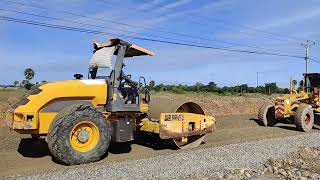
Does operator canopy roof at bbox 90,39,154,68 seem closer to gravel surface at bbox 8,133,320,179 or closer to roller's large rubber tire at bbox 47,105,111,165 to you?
roller's large rubber tire at bbox 47,105,111,165

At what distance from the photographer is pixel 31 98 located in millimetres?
9516

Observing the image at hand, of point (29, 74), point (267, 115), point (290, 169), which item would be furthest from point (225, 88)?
point (290, 169)

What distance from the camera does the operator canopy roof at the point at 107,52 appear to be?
35.5ft

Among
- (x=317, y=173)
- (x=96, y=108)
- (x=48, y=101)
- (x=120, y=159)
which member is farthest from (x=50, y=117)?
(x=317, y=173)

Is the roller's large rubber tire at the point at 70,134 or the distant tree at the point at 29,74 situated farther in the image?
the distant tree at the point at 29,74

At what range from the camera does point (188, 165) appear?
10.0 metres

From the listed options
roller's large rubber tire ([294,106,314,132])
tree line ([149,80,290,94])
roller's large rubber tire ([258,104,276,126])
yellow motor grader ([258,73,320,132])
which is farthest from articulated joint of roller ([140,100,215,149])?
tree line ([149,80,290,94])

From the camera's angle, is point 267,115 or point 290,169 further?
point 267,115

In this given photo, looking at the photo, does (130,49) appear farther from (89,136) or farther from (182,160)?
(182,160)

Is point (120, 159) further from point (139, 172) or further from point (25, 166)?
point (25, 166)

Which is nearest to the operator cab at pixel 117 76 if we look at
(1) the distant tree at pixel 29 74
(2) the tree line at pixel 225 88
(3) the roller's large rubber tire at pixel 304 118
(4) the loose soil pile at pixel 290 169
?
(4) the loose soil pile at pixel 290 169

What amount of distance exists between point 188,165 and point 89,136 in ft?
7.58

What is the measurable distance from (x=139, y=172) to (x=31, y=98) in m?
2.79

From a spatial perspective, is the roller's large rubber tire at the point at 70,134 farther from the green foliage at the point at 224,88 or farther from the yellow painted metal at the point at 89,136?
the green foliage at the point at 224,88
